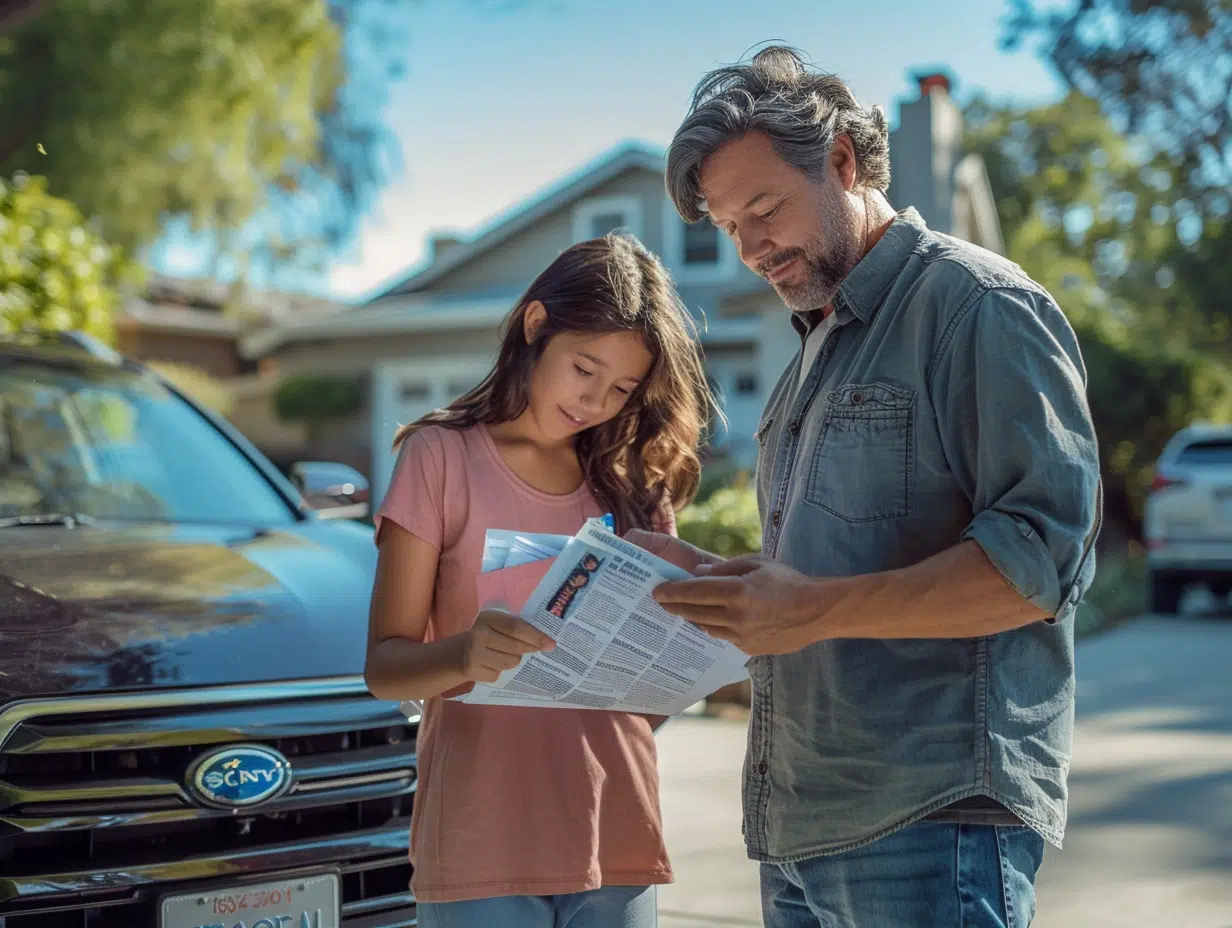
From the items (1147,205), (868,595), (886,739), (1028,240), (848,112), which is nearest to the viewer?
(868,595)

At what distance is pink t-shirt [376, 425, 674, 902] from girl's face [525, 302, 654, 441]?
120mm

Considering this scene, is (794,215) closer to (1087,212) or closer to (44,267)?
(44,267)

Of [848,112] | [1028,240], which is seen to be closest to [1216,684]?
[848,112]

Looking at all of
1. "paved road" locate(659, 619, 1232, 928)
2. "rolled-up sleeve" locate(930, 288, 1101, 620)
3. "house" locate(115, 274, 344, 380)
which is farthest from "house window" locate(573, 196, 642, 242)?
"rolled-up sleeve" locate(930, 288, 1101, 620)

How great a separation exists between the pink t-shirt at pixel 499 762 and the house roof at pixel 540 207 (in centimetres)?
1922

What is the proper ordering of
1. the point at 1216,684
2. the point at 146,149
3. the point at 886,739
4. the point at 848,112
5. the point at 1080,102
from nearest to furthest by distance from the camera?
the point at 886,739, the point at 848,112, the point at 1216,684, the point at 146,149, the point at 1080,102

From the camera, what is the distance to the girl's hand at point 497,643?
2.01m

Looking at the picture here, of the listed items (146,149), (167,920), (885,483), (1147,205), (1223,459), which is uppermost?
(1147,205)

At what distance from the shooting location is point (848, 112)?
208cm

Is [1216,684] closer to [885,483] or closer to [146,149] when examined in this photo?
[885,483]

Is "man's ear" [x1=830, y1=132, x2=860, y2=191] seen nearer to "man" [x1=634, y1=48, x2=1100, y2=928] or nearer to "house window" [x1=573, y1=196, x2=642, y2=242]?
"man" [x1=634, y1=48, x2=1100, y2=928]

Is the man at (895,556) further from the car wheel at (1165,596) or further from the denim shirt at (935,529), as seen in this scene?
the car wheel at (1165,596)

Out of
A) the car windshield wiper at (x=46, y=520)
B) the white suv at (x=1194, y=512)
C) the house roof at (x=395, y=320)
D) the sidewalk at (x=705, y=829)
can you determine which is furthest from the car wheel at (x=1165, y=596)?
the car windshield wiper at (x=46, y=520)

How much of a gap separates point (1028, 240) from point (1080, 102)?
60.6 ft
